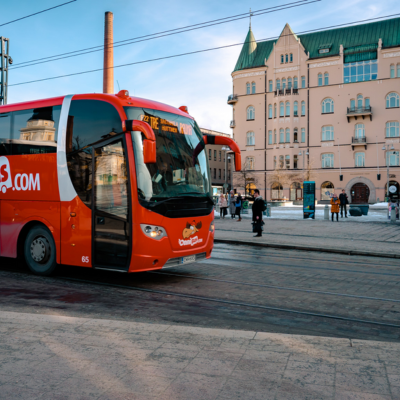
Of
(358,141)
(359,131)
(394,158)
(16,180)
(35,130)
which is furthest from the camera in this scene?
(359,131)

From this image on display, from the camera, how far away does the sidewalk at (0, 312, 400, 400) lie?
11.0ft

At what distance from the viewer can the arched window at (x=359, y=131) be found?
2388 inches

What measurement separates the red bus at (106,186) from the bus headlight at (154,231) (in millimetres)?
16

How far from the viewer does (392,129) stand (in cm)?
5912

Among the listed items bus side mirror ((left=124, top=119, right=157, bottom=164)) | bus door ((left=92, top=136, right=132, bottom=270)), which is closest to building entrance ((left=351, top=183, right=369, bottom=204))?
bus door ((left=92, top=136, right=132, bottom=270))

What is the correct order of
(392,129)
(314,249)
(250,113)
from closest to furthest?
(314,249)
(392,129)
(250,113)

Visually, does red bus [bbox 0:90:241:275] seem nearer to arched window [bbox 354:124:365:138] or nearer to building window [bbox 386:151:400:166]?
building window [bbox 386:151:400:166]

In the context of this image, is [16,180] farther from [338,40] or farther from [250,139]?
[338,40]

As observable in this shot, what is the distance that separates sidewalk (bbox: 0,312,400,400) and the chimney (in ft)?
93.0

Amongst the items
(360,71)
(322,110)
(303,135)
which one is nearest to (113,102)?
(322,110)

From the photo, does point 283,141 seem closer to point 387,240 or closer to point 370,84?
point 370,84

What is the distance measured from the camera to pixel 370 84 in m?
59.9

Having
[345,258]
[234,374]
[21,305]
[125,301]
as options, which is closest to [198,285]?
[125,301]

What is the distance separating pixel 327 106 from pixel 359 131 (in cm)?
546
